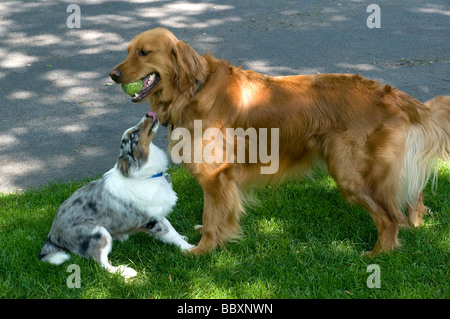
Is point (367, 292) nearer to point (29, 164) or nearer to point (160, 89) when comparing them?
point (160, 89)

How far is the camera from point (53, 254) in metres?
4.31

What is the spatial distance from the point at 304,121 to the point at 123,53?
5.32 m

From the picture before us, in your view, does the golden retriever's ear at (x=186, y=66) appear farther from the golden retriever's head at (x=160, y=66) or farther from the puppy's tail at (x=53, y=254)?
the puppy's tail at (x=53, y=254)

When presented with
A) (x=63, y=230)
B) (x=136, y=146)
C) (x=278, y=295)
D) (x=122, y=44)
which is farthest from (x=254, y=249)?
(x=122, y=44)

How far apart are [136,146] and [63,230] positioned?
955 mm

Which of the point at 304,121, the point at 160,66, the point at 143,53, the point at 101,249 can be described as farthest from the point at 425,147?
the point at 101,249

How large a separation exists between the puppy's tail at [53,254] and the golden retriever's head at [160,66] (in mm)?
1460

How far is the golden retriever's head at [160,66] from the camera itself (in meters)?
4.21

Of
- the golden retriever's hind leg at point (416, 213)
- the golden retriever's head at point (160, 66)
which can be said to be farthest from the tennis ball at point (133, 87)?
the golden retriever's hind leg at point (416, 213)

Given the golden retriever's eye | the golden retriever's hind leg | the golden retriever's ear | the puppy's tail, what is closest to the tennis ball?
the golden retriever's eye

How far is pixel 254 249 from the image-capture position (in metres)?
4.56

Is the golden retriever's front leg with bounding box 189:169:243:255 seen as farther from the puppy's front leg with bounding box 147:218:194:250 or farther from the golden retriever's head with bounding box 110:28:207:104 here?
the golden retriever's head with bounding box 110:28:207:104

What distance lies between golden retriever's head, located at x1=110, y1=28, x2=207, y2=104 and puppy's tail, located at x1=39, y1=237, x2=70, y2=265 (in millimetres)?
1460

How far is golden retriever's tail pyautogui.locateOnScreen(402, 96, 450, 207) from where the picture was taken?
4.23 meters
